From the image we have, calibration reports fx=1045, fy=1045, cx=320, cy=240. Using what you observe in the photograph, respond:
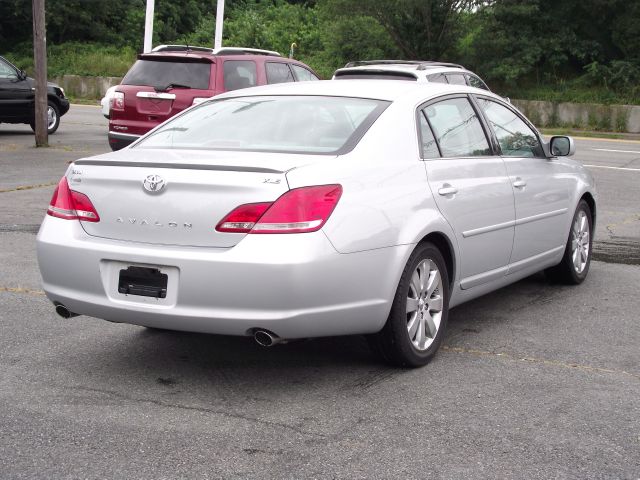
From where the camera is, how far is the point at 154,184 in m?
4.94

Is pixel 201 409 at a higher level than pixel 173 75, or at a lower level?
lower

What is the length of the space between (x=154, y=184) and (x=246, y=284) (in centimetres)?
69

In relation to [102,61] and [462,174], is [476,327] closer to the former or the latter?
[462,174]

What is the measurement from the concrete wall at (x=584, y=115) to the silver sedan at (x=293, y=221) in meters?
25.0

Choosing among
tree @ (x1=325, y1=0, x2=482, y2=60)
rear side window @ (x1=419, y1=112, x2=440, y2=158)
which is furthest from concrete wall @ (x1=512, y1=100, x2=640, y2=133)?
rear side window @ (x1=419, y1=112, x2=440, y2=158)

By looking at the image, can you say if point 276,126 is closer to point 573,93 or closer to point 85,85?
point 573,93

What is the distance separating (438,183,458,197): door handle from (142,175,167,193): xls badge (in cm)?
155

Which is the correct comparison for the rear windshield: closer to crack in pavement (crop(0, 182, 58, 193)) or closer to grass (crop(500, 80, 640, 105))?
crack in pavement (crop(0, 182, 58, 193))

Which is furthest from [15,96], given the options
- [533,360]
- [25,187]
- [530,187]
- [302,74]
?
[533,360]

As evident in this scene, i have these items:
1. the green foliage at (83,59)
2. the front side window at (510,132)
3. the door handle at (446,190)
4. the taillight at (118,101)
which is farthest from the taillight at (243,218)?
the green foliage at (83,59)

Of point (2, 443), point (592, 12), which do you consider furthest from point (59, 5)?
point (2, 443)

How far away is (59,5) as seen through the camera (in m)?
44.4

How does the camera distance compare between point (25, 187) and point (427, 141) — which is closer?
point (427, 141)

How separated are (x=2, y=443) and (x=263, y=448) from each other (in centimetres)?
105
